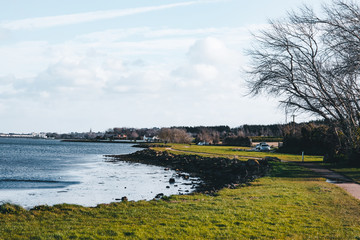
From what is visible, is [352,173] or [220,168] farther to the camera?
[220,168]

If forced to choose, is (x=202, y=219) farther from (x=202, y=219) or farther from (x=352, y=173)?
(x=352, y=173)

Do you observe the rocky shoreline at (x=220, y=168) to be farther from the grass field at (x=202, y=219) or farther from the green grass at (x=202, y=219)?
the green grass at (x=202, y=219)

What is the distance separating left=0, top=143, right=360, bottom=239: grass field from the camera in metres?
9.11

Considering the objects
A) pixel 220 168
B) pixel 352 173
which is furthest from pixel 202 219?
pixel 220 168

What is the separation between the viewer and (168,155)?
51344 millimetres

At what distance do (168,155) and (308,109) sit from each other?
27.4m

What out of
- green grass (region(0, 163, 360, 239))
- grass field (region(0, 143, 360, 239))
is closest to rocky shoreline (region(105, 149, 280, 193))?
grass field (region(0, 143, 360, 239))

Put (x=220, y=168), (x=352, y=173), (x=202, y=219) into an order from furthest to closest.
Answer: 1. (x=220, y=168)
2. (x=352, y=173)
3. (x=202, y=219)

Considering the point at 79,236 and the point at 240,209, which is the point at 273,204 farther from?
the point at 79,236

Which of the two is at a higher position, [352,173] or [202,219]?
[352,173]

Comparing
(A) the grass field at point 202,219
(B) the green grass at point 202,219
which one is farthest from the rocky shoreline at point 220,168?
(B) the green grass at point 202,219

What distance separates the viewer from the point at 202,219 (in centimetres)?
1054

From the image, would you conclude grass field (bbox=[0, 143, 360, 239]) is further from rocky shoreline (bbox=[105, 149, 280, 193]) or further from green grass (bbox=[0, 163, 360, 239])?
rocky shoreline (bbox=[105, 149, 280, 193])

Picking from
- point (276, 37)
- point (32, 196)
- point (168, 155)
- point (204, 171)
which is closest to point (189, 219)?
point (32, 196)
